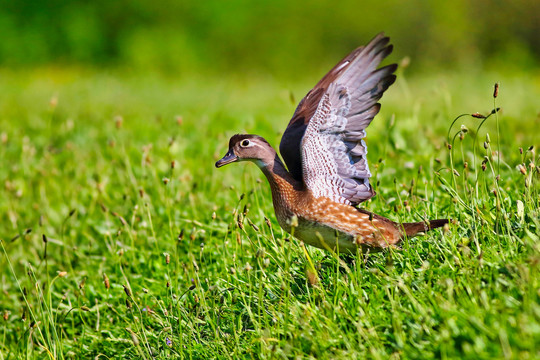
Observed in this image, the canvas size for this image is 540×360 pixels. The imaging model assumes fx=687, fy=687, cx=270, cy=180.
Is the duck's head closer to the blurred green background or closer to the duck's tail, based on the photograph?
the duck's tail

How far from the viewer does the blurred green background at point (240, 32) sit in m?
17.9

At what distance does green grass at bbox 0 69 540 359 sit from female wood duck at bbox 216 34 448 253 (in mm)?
132

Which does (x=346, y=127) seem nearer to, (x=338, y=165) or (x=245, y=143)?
(x=338, y=165)

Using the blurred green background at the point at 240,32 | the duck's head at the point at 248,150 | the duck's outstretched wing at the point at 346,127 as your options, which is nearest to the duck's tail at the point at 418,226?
the duck's outstretched wing at the point at 346,127

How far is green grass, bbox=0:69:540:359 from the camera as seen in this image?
2861mm

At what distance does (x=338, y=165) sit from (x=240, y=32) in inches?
688

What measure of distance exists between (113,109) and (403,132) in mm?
5272

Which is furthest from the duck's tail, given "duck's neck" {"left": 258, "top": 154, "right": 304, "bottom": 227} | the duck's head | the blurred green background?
the blurred green background

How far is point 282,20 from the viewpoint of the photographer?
20.9 m

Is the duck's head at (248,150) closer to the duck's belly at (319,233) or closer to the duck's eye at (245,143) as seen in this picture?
the duck's eye at (245,143)

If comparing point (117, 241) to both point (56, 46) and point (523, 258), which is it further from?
point (56, 46)

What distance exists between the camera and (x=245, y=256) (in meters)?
3.99

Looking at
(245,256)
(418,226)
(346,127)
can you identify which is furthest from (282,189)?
(418,226)

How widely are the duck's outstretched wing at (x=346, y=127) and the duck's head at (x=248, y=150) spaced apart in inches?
7.2
